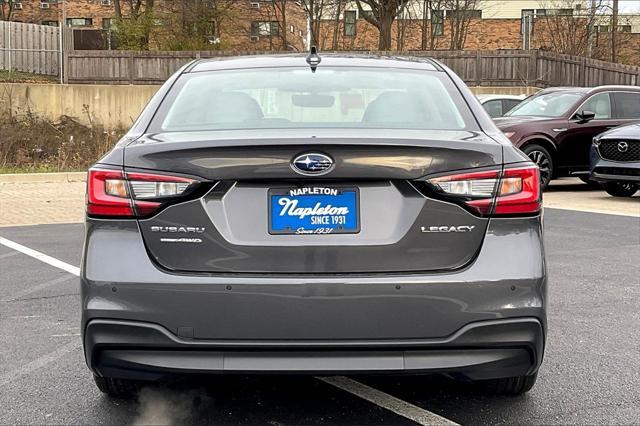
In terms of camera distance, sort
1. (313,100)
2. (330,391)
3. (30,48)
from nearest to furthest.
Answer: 1. (313,100)
2. (330,391)
3. (30,48)

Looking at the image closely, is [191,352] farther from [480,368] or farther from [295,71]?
[295,71]

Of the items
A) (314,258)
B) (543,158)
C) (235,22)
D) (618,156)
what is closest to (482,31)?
(235,22)

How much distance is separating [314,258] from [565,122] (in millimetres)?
12121

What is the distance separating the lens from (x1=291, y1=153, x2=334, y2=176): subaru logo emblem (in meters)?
3.22

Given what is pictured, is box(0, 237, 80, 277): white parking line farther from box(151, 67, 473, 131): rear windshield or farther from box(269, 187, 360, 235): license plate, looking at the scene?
box(269, 187, 360, 235): license plate

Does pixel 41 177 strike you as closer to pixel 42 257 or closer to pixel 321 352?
pixel 42 257

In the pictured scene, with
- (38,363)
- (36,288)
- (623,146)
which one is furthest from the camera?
(623,146)

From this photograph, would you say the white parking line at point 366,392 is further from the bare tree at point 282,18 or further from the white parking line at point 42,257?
the bare tree at point 282,18

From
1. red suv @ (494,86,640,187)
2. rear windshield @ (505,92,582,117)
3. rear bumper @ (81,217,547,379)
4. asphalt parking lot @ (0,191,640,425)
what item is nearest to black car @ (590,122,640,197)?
red suv @ (494,86,640,187)

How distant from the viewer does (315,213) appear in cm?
322

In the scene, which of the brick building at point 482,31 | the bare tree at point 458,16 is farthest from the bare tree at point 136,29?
the bare tree at point 458,16

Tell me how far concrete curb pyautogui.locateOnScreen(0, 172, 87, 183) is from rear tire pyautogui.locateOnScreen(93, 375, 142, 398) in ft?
41.9

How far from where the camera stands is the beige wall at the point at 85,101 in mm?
27531

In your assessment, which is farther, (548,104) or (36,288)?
(548,104)
